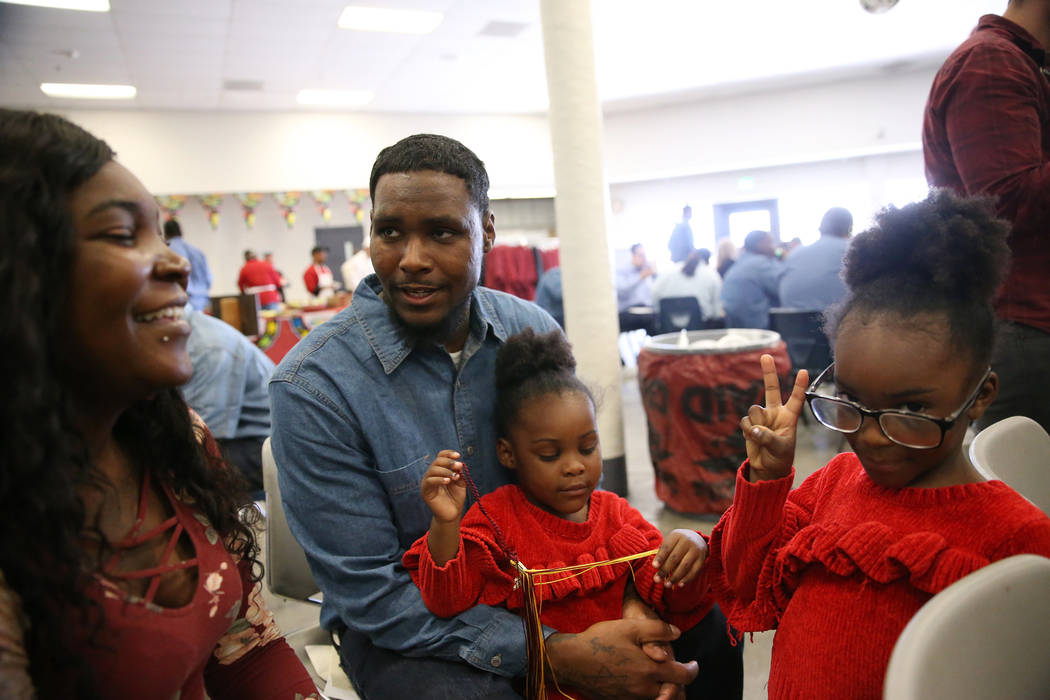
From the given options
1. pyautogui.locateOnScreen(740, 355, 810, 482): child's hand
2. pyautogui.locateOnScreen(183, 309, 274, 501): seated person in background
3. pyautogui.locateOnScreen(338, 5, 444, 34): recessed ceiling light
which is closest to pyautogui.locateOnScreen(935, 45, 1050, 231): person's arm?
pyautogui.locateOnScreen(740, 355, 810, 482): child's hand

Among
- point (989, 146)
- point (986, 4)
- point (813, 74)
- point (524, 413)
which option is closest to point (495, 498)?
point (524, 413)

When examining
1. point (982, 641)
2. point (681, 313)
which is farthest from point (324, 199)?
point (982, 641)

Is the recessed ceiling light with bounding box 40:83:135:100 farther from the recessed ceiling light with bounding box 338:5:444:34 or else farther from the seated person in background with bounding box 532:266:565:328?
the seated person in background with bounding box 532:266:565:328

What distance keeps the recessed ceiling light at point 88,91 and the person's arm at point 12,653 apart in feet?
32.2

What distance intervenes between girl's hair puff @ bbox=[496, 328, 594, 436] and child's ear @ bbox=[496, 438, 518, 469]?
25 millimetres

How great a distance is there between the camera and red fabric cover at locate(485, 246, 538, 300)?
31.0 ft

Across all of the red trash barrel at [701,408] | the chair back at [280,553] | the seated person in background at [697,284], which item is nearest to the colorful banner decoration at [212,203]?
the seated person in background at [697,284]

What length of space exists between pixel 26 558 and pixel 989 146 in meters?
1.96

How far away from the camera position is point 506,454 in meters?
1.60

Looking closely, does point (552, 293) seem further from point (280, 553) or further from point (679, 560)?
point (679, 560)

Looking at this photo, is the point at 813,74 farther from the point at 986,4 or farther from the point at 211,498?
the point at 211,498

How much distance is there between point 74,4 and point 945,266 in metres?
7.56

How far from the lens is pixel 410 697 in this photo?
131 centimetres

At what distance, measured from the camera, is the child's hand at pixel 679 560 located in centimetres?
130
